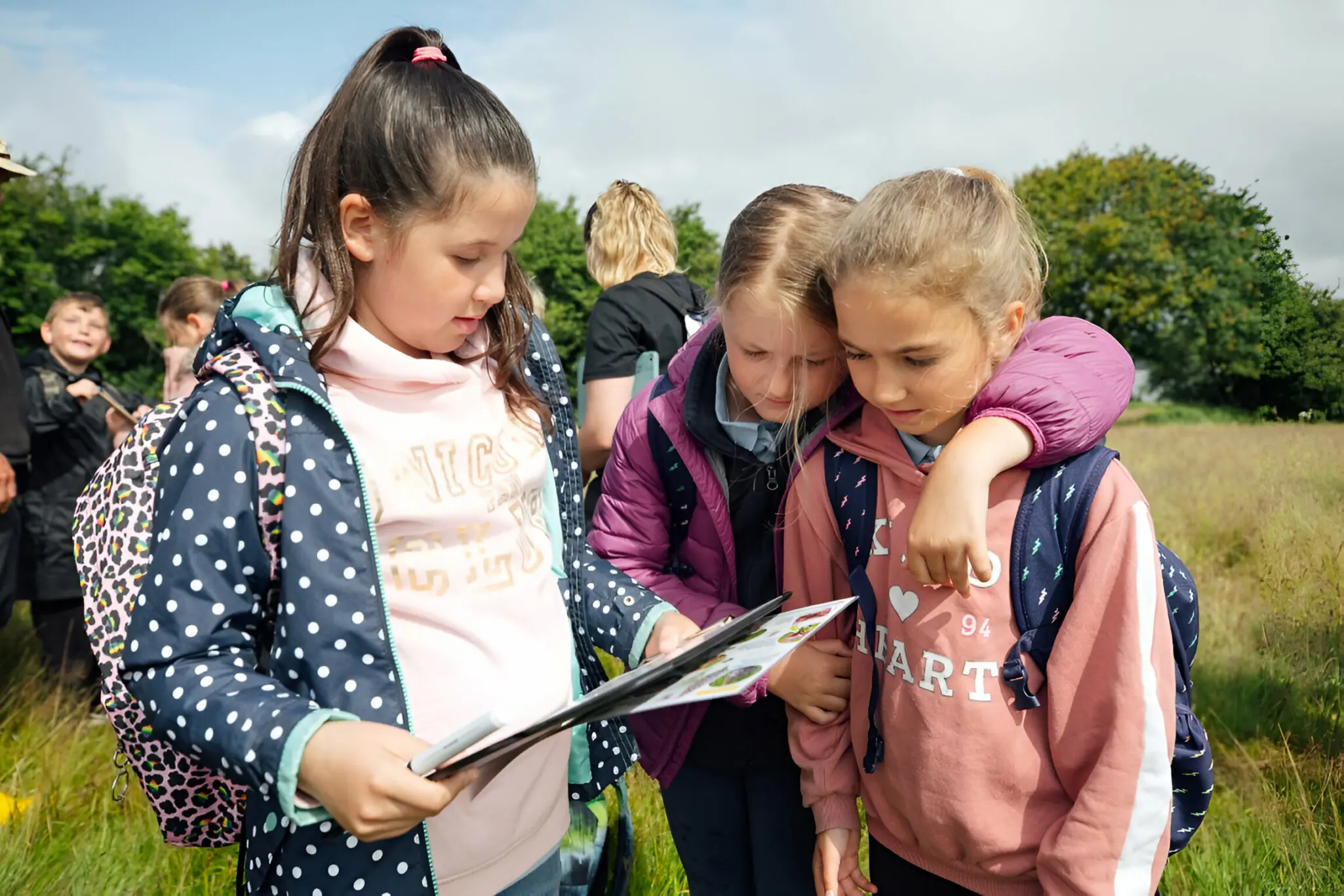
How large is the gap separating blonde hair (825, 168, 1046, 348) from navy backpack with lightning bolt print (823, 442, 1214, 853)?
0.26 metres

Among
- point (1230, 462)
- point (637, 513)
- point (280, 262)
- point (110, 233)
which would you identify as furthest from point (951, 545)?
point (110, 233)

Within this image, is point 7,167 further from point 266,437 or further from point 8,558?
point 266,437

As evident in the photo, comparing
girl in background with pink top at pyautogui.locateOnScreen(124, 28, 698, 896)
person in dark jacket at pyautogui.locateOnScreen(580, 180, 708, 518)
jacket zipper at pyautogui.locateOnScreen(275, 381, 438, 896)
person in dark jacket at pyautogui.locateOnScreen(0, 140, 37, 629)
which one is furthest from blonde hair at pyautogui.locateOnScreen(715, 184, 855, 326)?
person in dark jacket at pyautogui.locateOnScreen(0, 140, 37, 629)

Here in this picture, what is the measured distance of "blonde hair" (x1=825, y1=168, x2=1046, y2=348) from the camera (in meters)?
1.42

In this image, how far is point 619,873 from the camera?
249 centimetres

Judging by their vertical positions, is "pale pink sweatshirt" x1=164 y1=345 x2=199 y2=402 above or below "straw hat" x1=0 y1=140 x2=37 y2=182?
below

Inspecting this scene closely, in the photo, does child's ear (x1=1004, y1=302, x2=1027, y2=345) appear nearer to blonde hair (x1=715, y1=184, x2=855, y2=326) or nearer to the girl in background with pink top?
blonde hair (x1=715, y1=184, x2=855, y2=326)

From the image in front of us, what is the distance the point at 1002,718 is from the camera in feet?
4.71

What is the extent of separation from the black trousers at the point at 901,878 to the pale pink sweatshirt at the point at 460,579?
0.58 meters

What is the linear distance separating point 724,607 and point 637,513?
0.25 m

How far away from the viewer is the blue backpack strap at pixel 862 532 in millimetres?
1578

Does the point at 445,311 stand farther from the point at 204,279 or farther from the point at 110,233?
the point at 110,233

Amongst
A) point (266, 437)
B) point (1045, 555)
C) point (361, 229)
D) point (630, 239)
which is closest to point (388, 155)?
point (361, 229)

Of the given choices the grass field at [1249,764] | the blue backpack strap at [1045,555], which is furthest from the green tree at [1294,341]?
the blue backpack strap at [1045,555]
